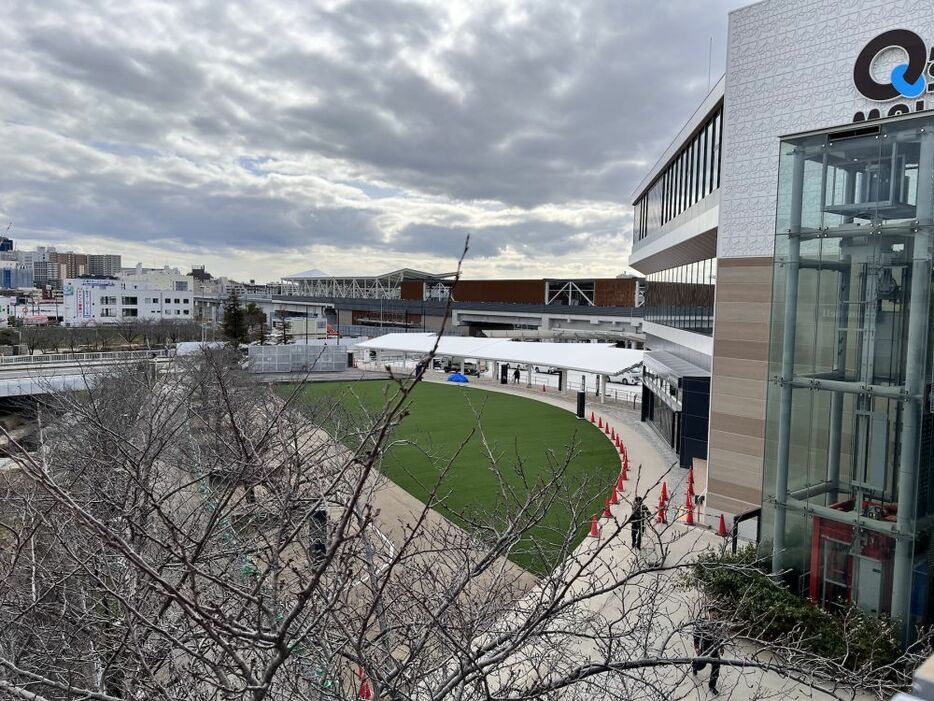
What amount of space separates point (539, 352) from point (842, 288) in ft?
99.4

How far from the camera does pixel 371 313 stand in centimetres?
8838

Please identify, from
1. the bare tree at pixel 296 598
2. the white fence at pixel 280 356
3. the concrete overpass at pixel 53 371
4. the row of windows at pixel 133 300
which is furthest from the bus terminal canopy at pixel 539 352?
the row of windows at pixel 133 300

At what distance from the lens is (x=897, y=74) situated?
39.7 feet

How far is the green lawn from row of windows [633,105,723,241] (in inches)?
343

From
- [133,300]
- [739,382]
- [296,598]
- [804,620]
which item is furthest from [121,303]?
[804,620]

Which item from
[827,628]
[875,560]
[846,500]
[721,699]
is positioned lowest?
[721,699]

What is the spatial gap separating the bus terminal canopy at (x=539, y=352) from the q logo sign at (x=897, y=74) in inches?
825

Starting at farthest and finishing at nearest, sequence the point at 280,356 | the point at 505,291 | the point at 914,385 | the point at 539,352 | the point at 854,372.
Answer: the point at 505,291, the point at 280,356, the point at 539,352, the point at 854,372, the point at 914,385

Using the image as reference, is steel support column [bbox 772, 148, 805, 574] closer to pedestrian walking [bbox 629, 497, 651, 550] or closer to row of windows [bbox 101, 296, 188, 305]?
pedestrian walking [bbox 629, 497, 651, 550]

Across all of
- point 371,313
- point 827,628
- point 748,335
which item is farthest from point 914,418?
point 371,313

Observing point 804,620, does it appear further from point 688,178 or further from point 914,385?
point 688,178

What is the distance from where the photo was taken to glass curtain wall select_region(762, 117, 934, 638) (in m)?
8.88

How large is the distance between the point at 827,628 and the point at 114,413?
1615 cm

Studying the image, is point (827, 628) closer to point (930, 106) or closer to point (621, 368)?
point (930, 106)
